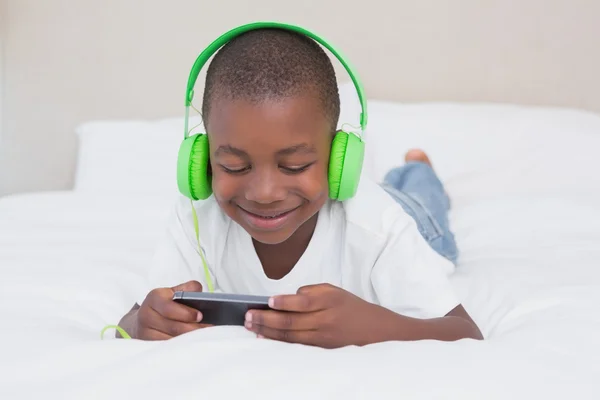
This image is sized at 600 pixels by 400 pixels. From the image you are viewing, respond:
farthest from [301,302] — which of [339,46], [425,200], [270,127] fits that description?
[339,46]

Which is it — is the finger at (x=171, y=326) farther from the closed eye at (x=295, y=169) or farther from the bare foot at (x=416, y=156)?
the bare foot at (x=416, y=156)

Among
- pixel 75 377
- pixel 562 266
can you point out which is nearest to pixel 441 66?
pixel 562 266

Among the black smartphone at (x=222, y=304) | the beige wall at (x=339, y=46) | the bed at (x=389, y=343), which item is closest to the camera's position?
the bed at (x=389, y=343)

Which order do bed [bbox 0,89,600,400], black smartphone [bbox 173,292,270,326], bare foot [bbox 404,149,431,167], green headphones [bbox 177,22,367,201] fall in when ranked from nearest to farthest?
1. bed [bbox 0,89,600,400]
2. black smartphone [bbox 173,292,270,326]
3. green headphones [bbox 177,22,367,201]
4. bare foot [bbox 404,149,431,167]

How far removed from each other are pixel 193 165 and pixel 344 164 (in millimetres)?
229

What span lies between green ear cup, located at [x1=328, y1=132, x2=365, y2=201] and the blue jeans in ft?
1.46

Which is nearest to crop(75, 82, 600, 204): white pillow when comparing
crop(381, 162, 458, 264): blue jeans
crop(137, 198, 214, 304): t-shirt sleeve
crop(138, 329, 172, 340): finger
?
crop(381, 162, 458, 264): blue jeans

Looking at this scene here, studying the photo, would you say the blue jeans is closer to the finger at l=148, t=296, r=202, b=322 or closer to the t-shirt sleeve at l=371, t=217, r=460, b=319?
the t-shirt sleeve at l=371, t=217, r=460, b=319

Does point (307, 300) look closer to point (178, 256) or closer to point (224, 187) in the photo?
point (224, 187)

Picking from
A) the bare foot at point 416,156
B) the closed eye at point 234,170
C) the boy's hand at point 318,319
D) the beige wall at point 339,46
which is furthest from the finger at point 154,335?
the beige wall at point 339,46

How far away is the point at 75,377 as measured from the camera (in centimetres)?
77

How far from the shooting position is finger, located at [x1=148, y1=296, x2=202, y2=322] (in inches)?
35.5

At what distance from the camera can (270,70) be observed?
941mm

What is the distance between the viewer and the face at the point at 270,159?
92 cm
